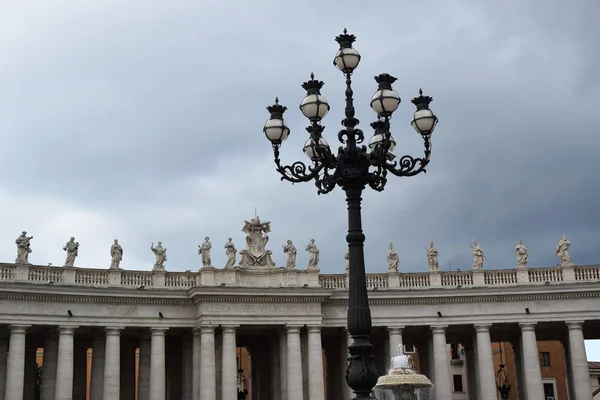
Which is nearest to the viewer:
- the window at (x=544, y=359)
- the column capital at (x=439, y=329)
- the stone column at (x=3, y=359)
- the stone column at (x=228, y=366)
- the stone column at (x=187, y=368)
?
the stone column at (x=3, y=359)

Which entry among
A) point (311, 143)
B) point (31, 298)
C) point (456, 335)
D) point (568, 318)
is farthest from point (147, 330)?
point (311, 143)

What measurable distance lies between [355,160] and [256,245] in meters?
32.1

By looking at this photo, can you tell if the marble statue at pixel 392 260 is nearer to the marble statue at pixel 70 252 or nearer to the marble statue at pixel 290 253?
the marble statue at pixel 290 253

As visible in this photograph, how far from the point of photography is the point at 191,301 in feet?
168

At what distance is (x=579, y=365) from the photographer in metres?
51.4

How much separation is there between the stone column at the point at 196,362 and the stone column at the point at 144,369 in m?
3.33

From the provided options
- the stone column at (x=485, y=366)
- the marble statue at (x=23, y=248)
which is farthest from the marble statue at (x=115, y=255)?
the stone column at (x=485, y=366)

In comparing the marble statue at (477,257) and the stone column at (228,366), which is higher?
the marble statue at (477,257)

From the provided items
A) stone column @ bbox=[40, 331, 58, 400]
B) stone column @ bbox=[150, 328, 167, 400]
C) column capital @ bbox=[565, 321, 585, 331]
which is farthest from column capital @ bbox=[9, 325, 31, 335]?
column capital @ bbox=[565, 321, 585, 331]

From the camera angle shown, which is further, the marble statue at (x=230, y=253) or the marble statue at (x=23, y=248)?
the marble statue at (x=230, y=253)

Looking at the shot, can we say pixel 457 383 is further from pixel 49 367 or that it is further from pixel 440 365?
pixel 49 367

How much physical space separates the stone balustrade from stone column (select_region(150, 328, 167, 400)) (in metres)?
3.04

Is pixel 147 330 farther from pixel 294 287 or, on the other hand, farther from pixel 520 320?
pixel 520 320

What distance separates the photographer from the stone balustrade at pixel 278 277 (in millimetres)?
48125
